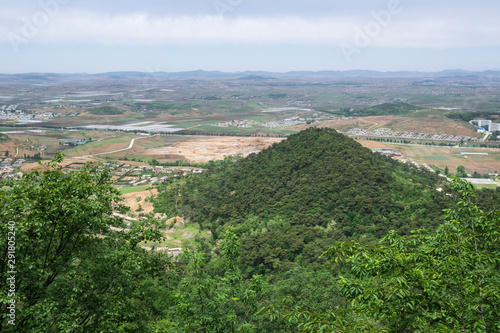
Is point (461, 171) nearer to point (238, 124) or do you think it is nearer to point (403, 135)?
point (403, 135)

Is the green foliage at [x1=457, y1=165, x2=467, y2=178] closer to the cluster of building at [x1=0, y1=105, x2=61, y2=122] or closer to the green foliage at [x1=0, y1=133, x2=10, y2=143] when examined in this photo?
the green foliage at [x1=0, y1=133, x2=10, y2=143]

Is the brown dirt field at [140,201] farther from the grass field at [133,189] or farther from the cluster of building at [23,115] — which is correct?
the cluster of building at [23,115]

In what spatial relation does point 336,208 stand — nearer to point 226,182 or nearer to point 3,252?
point 226,182

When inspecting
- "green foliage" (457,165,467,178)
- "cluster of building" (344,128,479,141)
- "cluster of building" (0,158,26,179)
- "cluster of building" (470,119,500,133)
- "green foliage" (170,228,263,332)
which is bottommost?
"green foliage" (457,165,467,178)

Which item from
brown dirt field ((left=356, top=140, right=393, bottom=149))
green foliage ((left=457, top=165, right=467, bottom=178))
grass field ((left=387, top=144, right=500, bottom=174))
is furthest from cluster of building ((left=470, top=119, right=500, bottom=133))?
green foliage ((left=457, top=165, right=467, bottom=178))

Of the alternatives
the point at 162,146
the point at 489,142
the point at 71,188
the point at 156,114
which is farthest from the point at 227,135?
the point at 71,188

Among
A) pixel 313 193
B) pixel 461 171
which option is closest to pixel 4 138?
pixel 313 193
